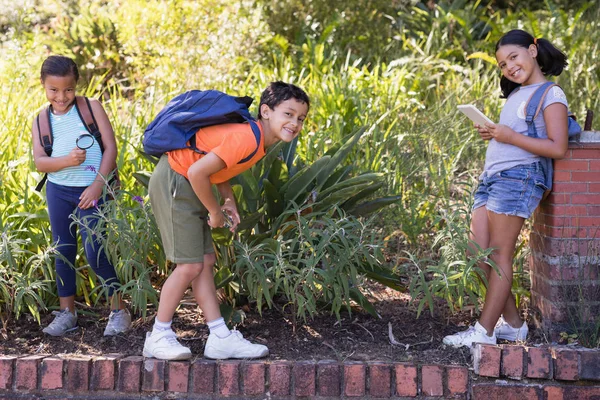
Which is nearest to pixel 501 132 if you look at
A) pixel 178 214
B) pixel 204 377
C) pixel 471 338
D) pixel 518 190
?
pixel 518 190

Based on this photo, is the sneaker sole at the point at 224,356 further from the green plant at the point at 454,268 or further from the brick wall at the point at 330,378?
the green plant at the point at 454,268

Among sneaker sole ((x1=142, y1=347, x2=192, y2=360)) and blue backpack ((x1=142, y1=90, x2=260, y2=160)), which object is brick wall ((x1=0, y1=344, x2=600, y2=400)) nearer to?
sneaker sole ((x1=142, y1=347, x2=192, y2=360))

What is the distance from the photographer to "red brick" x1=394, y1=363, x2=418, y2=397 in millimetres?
3186

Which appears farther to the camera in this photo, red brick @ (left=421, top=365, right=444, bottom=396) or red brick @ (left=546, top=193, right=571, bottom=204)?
red brick @ (left=546, top=193, right=571, bottom=204)

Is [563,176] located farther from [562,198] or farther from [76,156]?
[76,156]

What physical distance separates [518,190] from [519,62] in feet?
1.98

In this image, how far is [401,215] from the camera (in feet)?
15.4

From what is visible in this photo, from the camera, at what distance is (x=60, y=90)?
3.74 metres

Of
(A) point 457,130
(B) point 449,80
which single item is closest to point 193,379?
(A) point 457,130

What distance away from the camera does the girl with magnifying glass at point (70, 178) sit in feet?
12.1

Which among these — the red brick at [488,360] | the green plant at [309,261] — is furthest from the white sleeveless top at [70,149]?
the red brick at [488,360]

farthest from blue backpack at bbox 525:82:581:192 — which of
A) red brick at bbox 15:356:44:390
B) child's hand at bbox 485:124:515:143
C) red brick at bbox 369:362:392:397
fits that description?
red brick at bbox 15:356:44:390

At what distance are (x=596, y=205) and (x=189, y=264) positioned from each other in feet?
6.40

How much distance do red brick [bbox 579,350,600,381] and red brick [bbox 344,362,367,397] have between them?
95 centimetres
